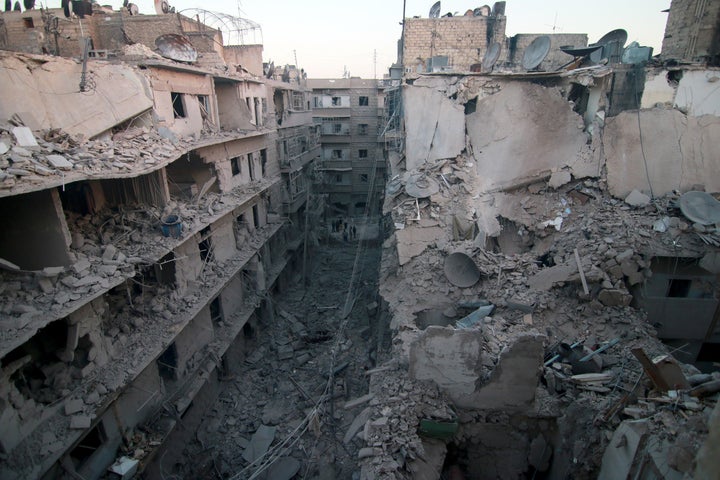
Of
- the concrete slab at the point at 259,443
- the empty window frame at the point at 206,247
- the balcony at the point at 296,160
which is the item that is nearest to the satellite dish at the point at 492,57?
the balcony at the point at 296,160

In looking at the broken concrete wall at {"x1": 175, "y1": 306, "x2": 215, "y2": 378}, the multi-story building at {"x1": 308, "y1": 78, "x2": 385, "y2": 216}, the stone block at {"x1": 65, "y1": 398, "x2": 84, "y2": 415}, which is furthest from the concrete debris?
the multi-story building at {"x1": 308, "y1": 78, "x2": 385, "y2": 216}

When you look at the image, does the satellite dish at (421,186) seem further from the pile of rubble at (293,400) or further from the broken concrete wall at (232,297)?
the broken concrete wall at (232,297)

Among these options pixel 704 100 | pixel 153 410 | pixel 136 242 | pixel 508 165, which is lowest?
pixel 153 410

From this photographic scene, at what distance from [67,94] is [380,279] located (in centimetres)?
970

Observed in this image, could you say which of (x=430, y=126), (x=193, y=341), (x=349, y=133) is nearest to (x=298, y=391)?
(x=193, y=341)

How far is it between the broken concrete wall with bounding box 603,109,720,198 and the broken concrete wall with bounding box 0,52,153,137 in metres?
14.9

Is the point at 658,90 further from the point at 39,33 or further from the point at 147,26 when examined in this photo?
the point at 39,33

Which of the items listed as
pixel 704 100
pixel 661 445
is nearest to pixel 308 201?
pixel 704 100

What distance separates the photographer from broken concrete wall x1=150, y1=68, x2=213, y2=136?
38.9ft

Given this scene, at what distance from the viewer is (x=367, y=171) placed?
3553cm

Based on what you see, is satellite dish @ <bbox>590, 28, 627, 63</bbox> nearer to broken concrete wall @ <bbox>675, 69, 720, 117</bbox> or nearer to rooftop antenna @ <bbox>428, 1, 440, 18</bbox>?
broken concrete wall @ <bbox>675, 69, 720, 117</bbox>

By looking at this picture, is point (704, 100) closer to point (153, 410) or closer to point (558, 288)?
point (558, 288)

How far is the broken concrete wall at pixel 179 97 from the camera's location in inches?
467

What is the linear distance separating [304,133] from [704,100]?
21516 mm
